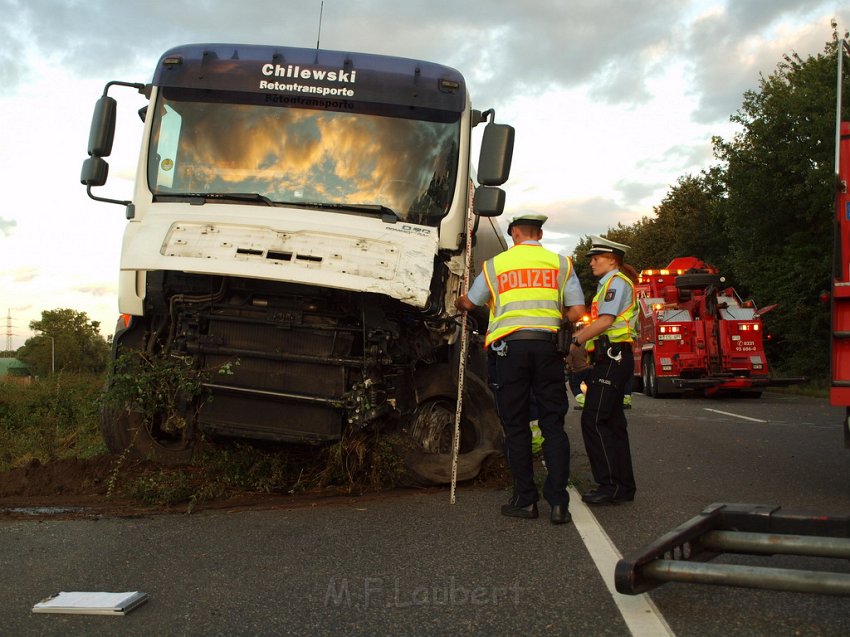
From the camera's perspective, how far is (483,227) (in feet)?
29.0

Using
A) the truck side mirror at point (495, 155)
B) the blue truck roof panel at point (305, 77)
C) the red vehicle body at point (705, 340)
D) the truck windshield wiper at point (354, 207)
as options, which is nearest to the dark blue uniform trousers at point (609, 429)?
the truck side mirror at point (495, 155)

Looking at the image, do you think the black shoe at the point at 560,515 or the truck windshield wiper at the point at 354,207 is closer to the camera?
the black shoe at the point at 560,515

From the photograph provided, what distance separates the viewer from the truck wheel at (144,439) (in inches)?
253

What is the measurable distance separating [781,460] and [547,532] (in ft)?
13.4

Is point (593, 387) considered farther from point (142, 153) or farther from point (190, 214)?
point (142, 153)

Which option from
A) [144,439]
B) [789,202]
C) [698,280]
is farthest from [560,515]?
[789,202]

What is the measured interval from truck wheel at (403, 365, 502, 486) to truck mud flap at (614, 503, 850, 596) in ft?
7.93

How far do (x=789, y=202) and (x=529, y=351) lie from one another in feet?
74.1

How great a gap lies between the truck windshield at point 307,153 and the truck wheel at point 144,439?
5.41ft

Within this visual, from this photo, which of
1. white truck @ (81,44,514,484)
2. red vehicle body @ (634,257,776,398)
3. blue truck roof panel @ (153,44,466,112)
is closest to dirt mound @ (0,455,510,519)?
white truck @ (81,44,514,484)

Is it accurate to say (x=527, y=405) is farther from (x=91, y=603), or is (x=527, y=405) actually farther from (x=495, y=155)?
(x=91, y=603)

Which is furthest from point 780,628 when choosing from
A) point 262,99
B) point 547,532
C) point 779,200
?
point 779,200

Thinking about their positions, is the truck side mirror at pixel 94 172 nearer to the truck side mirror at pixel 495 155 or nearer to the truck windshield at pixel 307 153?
the truck windshield at pixel 307 153

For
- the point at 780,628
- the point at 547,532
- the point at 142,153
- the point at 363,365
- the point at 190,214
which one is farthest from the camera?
the point at 142,153
